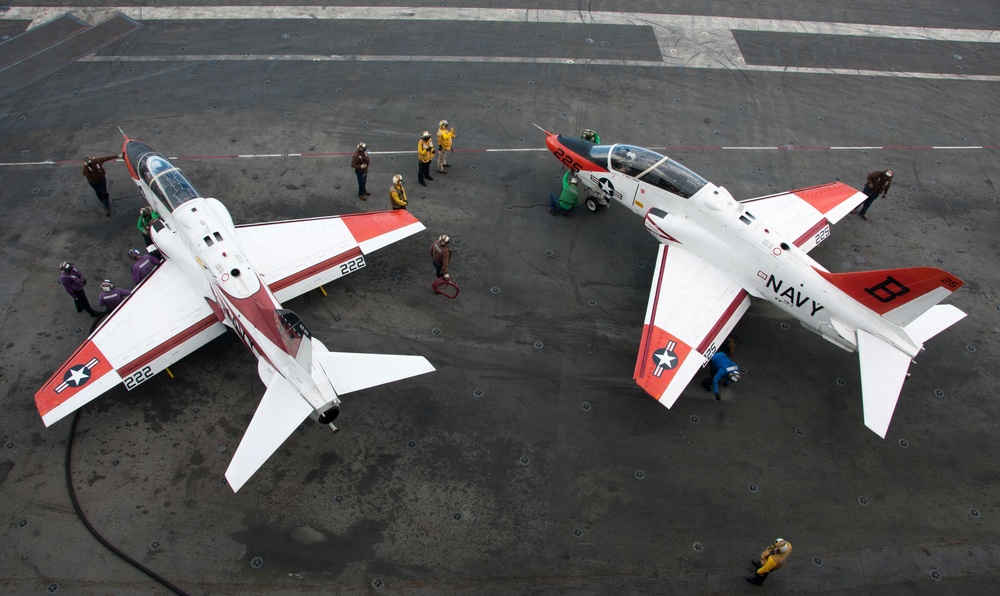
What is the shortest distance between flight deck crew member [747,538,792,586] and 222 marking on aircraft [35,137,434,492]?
671 cm

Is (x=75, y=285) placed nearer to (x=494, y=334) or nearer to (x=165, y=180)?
(x=165, y=180)

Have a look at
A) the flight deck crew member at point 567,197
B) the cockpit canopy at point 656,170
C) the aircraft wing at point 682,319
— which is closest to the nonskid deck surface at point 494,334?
the flight deck crew member at point 567,197

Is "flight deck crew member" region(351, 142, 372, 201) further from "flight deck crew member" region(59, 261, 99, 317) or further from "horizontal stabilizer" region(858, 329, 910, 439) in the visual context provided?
"horizontal stabilizer" region(858, 329, 910, 439)

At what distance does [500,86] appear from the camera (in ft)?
74.8

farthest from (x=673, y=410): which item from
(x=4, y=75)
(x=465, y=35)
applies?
(x=4, y=75)

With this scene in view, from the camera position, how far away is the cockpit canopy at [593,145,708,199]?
15586 millimetres

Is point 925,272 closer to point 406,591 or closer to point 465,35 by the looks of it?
point 406,591

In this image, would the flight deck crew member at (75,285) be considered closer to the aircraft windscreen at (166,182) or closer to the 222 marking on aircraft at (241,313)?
the 222 marking on aircraft at (241,313)

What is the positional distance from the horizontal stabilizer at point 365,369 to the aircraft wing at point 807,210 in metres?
10.1

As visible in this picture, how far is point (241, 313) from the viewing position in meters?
12.9

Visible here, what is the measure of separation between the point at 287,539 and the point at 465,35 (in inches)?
796

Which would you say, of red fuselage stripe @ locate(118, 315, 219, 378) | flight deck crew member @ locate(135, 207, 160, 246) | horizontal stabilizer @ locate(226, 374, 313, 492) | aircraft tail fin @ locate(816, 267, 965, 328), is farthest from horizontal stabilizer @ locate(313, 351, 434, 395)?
aircraft tail fin @ locate(816, 267, 965, 328)

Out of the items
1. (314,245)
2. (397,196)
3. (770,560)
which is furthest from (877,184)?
(314,245)

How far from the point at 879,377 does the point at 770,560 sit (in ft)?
15.1
